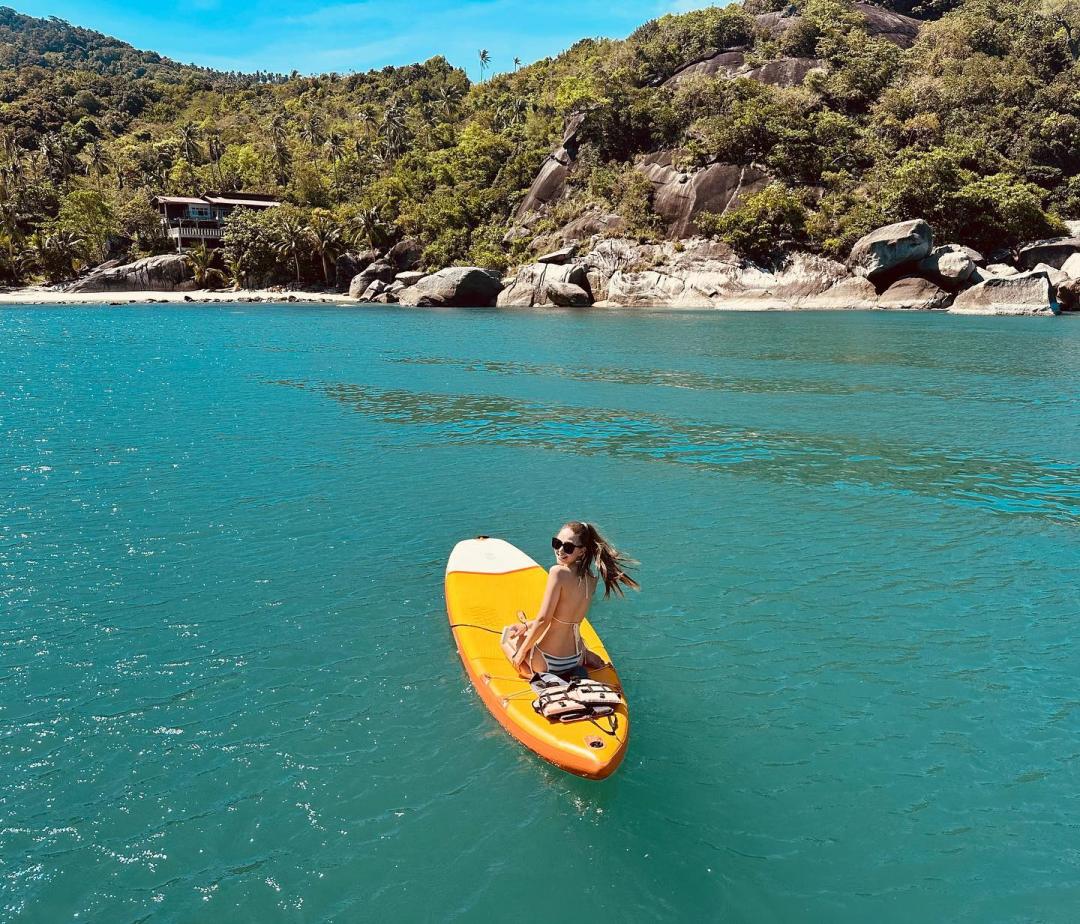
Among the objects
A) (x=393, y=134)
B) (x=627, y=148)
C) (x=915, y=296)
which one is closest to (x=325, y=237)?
(x=393, y=134)

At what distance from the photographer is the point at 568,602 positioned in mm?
6844

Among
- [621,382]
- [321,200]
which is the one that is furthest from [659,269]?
[321,200]

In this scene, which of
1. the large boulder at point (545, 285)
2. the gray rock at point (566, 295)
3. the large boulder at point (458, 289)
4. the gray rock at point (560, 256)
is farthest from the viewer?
the gray rock at point (560, 256)

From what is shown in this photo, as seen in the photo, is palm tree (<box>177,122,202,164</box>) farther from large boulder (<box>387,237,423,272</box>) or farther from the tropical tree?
large boulder (<box>387,237,423,272</box>)

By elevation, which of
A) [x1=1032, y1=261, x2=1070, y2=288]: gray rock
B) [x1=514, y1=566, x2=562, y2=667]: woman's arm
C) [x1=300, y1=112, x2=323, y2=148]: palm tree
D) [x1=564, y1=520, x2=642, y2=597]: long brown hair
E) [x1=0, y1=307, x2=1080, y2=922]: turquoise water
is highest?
[x1=300, y1=112, x2=323, y2=148]: palm tree

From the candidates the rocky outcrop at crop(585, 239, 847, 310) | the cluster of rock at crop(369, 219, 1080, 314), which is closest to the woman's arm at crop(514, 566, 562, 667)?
the cluster of rock at crop(369, 219, 1080, 314)

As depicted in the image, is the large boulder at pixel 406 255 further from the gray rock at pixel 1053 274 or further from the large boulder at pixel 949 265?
the gray rock at pixel 1053 274

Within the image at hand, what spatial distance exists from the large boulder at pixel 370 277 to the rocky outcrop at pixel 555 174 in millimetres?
17030

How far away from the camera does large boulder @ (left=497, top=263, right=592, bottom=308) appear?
68.8 m

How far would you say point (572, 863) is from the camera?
556 centimetres

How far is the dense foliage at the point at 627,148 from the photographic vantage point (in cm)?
6494

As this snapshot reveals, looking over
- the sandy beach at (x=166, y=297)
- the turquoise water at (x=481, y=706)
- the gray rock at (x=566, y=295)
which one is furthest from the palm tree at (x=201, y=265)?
the turquoise water at (x=481, y=706)

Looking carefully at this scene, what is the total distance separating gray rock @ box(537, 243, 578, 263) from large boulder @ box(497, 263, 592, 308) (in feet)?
2.90

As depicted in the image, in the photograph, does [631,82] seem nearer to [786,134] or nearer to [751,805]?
[786,134]
